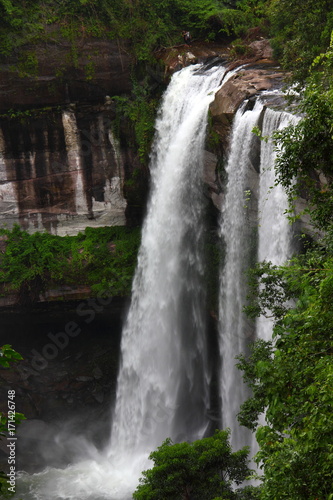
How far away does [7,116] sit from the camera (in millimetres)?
20609

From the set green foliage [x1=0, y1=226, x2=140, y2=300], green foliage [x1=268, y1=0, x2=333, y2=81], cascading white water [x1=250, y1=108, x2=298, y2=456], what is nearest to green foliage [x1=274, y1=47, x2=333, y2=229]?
cascading white water [x1=250, y1=108, x2=298, y2=456]

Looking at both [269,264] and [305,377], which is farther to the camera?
[269,264]

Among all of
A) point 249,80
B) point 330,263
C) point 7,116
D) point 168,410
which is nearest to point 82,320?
point 168,410

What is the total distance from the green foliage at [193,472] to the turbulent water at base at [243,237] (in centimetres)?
364

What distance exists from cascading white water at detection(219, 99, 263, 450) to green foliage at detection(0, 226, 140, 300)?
210 inches

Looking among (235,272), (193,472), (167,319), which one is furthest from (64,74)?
(193,472)

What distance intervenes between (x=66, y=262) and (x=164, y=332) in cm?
501

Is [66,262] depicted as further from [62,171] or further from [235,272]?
[235,272]

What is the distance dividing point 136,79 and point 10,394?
1333 centimetres

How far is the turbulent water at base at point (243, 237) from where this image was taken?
1284 cm

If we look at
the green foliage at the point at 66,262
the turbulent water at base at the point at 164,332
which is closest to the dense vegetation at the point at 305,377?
the turbulent water at base at the point at 164,332

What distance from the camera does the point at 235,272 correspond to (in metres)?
15.6

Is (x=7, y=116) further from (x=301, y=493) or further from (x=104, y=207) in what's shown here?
(x=301, y=493)

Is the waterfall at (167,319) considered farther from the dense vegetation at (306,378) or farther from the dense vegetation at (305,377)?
Answer: the dense vegetation at (306,378)
